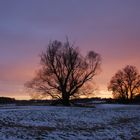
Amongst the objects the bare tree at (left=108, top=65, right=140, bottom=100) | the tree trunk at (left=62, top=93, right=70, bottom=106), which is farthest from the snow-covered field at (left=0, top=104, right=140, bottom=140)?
the bare tree at (left=108, top=65, right=140, bottom=100)

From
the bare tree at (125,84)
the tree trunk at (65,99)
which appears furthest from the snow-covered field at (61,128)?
the bare tree at (125,84)

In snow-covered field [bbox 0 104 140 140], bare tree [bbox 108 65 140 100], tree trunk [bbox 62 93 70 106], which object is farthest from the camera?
bare tree [bbox 108 65 140 100]

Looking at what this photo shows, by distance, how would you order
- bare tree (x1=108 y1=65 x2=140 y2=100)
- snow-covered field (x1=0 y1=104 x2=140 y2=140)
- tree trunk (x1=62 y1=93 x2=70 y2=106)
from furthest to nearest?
1. bare tree (x1=108 y1=65 x2=140 y2=100)
2. tree trunk (x1=62 y1=93 x2=70 y2=106)
3. snow-covered field (x1=0 y1=104 x2=140 y2=140)

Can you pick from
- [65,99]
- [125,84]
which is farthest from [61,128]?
[125,84]

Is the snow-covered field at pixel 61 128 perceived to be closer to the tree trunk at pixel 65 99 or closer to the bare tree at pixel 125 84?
the tree trunk at pixel 65 99

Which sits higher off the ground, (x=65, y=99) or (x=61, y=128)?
(x=65, y=99)

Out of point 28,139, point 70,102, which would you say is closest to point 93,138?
point 28,139

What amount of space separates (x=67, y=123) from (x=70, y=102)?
3512 centimetres

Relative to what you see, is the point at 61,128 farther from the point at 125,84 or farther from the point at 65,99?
the point at 125,84

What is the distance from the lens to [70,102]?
214 feet

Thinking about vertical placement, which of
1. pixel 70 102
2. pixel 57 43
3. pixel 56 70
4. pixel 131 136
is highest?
pixel 57 43

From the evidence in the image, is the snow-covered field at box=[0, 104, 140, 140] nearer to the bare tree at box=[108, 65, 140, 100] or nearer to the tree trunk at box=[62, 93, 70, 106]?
the tree trunk at box=[62, 93, 70, 106]

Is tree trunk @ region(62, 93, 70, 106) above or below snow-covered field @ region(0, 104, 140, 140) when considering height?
above

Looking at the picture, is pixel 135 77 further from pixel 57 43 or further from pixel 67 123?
pixel 67 123
